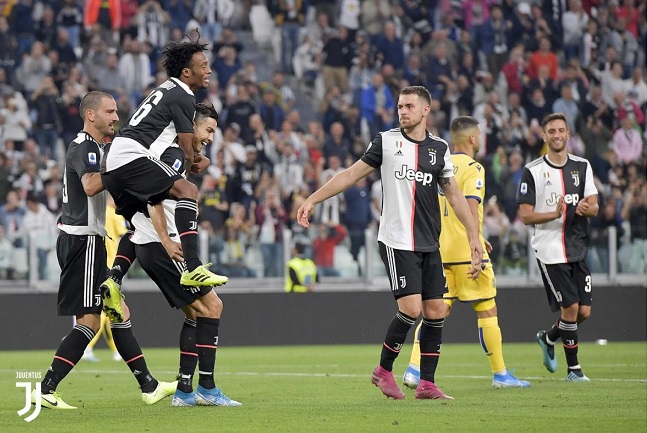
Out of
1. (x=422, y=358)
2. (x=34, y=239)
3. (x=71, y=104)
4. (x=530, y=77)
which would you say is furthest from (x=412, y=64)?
(x=422, y=358)

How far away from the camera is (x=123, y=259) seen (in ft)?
29.5

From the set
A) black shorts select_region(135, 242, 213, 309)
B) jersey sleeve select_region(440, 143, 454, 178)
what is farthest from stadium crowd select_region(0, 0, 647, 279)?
black shorts select_region(135, 242, 213, 309)

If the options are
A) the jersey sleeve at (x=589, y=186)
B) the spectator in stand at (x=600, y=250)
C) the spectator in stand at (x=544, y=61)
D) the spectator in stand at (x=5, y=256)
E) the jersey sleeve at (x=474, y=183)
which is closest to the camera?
the jersey sleeve at (x=474, y=183)

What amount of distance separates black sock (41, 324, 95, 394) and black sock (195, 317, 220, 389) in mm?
844

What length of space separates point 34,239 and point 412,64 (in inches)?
384

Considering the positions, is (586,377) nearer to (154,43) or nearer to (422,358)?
(422,358)

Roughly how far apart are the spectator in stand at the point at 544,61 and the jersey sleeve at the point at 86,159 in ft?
54.3

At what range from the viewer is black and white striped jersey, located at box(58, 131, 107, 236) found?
27.8 ft

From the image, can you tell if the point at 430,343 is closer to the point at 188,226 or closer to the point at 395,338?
the point at 395,338

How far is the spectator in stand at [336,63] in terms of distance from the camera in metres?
23.5

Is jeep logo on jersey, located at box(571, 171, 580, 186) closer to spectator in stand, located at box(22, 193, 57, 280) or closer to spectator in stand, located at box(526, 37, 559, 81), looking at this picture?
spectator in stand, located at box(22, 193, 57, 280)

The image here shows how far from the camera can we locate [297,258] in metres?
17.5

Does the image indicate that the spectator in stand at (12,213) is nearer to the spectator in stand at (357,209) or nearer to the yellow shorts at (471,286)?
the spectator in stand at (357,209)

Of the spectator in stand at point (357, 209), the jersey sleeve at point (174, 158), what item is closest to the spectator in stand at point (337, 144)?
the spectator in stand at point (357, 209)
